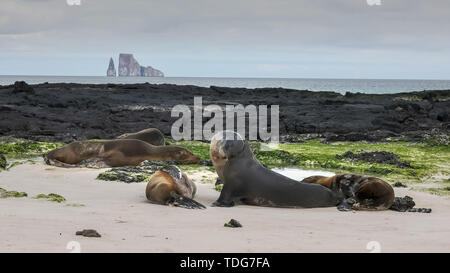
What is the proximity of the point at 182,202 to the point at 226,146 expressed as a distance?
1.66 m

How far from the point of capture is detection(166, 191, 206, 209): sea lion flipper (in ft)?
29.6

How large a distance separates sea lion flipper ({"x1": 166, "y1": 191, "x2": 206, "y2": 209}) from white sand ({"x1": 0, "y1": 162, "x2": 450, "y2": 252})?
0.20m

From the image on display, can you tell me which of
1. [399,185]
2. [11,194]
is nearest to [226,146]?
[11,194]

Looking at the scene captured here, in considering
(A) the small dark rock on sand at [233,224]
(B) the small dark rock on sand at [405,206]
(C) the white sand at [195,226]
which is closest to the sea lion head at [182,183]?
(C) the white sand at [195,226]

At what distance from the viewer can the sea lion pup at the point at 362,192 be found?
9578 millimetres

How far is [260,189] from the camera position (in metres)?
9.86

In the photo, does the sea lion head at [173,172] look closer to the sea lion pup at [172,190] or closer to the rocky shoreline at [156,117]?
the sea lion pup at [172,190]

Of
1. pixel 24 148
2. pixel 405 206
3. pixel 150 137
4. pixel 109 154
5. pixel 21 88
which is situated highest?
pixel 21 88

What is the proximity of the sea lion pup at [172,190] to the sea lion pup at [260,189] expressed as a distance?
0.54 metres

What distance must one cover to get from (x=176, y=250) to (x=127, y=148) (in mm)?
8658

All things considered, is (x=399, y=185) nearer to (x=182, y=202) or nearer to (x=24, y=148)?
(x=182, y=202)

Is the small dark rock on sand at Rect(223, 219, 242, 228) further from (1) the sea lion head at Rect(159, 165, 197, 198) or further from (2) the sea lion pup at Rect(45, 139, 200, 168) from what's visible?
(2) the sea lion pup at Rect(45, 139, 200, 168)

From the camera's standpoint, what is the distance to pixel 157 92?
1519 inches

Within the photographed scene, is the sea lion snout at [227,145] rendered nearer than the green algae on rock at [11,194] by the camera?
No
